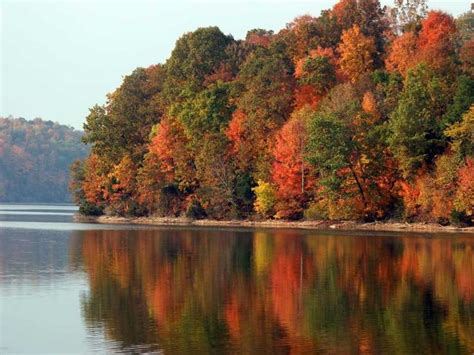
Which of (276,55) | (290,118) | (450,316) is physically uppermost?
(276,55)

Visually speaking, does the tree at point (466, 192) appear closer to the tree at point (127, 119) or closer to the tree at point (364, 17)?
the tree at point (364, 17)

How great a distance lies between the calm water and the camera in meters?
26.8

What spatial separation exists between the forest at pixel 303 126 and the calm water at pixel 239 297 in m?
22.0

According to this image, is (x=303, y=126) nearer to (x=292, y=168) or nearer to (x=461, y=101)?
(x=292, y=168)

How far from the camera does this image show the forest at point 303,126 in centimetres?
8231

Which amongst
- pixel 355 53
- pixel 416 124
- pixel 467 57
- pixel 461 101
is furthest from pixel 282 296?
pixel 355 53

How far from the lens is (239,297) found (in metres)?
35.4

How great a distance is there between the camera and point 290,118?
308ft

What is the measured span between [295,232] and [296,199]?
14.0m

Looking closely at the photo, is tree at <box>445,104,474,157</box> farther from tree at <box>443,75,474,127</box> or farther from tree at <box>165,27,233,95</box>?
tree at <box>165,27,233,95</box>

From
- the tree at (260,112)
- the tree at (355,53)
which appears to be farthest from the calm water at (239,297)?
the tree at (355,53)

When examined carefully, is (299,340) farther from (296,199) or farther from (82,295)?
(296,199)

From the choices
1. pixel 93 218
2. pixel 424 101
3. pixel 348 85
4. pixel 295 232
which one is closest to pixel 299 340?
pixel 295 232

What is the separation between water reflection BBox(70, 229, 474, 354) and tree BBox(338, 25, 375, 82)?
129 ft
